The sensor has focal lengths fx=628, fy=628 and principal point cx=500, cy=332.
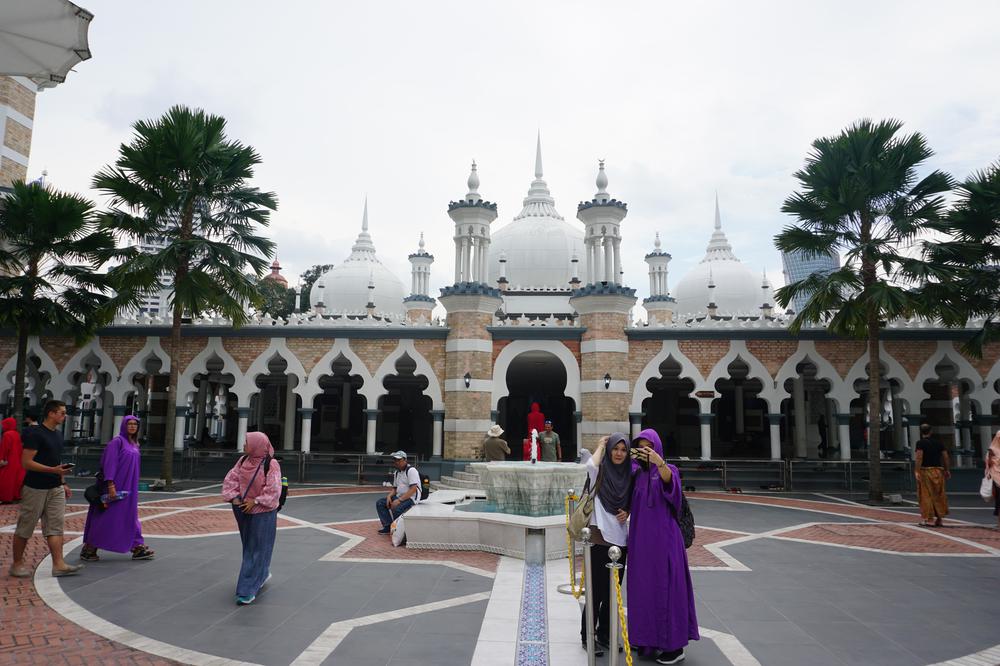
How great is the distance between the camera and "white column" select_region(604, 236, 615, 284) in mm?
19266

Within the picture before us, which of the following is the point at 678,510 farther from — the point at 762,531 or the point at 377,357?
the point at 377,357

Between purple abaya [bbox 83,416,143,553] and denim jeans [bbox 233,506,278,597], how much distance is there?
2.54 meters

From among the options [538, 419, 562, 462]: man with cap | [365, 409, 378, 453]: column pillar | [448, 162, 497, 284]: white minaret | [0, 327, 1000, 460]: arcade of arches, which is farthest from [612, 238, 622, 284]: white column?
[365, 409, 378, 453]: column pillar

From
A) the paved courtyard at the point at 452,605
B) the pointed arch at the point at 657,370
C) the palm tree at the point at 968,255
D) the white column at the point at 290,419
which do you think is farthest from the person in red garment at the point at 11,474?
the palm tree at the point at 968,255

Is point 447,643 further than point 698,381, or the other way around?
point 698,381

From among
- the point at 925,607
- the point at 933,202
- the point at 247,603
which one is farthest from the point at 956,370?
the point at 247,603

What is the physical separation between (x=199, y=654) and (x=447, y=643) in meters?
1.99

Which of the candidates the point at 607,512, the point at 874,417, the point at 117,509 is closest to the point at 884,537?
the point at 874,417

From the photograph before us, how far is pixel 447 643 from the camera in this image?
17.6 ft

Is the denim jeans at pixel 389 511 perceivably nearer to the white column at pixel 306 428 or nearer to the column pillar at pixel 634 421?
the white column at pixel 306 428

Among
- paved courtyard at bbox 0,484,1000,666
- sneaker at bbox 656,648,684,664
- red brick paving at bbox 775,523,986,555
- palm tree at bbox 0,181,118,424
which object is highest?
palm tree at bbox 0,181,118,424

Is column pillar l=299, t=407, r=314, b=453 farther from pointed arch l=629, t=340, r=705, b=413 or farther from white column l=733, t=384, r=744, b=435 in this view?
white column l=733, t=384, r=744, b=435

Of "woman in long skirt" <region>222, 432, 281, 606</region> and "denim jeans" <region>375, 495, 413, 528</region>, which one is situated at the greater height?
"woman in long skirt" <region>222, 432, 281, 606</region>

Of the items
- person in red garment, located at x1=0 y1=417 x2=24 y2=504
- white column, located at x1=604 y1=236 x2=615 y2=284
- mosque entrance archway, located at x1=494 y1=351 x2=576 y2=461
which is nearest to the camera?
person in red garment, located at x1=0 y1=417 x2=24 y2=504
